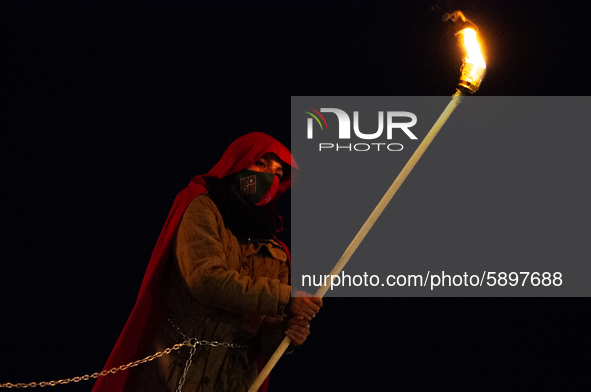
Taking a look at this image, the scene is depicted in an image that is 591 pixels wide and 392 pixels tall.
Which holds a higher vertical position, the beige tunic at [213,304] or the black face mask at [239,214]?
the black face mask at [239,214]

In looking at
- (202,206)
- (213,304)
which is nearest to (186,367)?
(213,304)

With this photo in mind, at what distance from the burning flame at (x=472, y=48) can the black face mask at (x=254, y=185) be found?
71cm

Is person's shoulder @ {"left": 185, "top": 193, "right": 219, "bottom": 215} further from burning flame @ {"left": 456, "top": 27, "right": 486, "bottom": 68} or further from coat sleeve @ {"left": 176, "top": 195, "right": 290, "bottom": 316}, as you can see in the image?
burning flame @ {"left": 456, "top": 27, "right": 486, "bottom": 68}

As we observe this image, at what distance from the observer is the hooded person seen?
4.97ft

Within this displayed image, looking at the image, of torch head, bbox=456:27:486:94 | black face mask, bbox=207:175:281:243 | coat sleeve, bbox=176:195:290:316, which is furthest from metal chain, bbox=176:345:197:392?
torch head, bbox=456:27:486:94

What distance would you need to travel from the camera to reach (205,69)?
7.92 ft

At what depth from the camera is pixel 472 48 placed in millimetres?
1674

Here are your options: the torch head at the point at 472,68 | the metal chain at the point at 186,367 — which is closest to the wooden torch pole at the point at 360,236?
the torch head at the point at 472,68

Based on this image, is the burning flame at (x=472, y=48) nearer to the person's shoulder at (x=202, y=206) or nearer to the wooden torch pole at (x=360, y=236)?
the wooden torch pole at (x=360, y=236)

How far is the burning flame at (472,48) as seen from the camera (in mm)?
1646

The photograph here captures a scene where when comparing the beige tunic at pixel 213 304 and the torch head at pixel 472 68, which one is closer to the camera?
the beige tunic at pixel 213 304

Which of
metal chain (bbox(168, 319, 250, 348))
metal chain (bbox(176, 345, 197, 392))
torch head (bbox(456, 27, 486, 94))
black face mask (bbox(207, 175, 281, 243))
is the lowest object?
metal chain (bbox(176, 345, 197, 392))

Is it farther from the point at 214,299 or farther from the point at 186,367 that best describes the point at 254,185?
the point at 186,367

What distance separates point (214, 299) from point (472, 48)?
1084 mm
